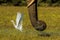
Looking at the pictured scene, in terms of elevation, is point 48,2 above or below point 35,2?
below

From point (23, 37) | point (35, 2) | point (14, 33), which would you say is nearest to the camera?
point (35, 2)

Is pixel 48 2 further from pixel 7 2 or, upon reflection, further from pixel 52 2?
pixel 7 2

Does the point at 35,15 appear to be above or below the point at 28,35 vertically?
above

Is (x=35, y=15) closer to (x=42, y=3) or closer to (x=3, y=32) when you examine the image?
(x=3, y=32)

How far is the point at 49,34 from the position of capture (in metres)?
9.77

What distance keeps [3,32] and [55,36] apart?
4.63 ft

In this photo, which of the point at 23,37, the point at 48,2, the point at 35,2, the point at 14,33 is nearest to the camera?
the point at 35,2

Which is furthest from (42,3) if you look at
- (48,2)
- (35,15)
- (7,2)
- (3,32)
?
(35,15)

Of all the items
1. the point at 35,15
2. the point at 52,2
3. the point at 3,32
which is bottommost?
the point at 52,2

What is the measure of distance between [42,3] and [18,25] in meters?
12.2

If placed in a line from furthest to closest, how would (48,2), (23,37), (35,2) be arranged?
(48,2), (23,37), (35,2)

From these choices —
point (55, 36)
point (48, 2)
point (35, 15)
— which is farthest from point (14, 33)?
point (48, 2)

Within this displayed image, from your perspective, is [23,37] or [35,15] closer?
[35,15]

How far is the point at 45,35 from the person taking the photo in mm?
9531
